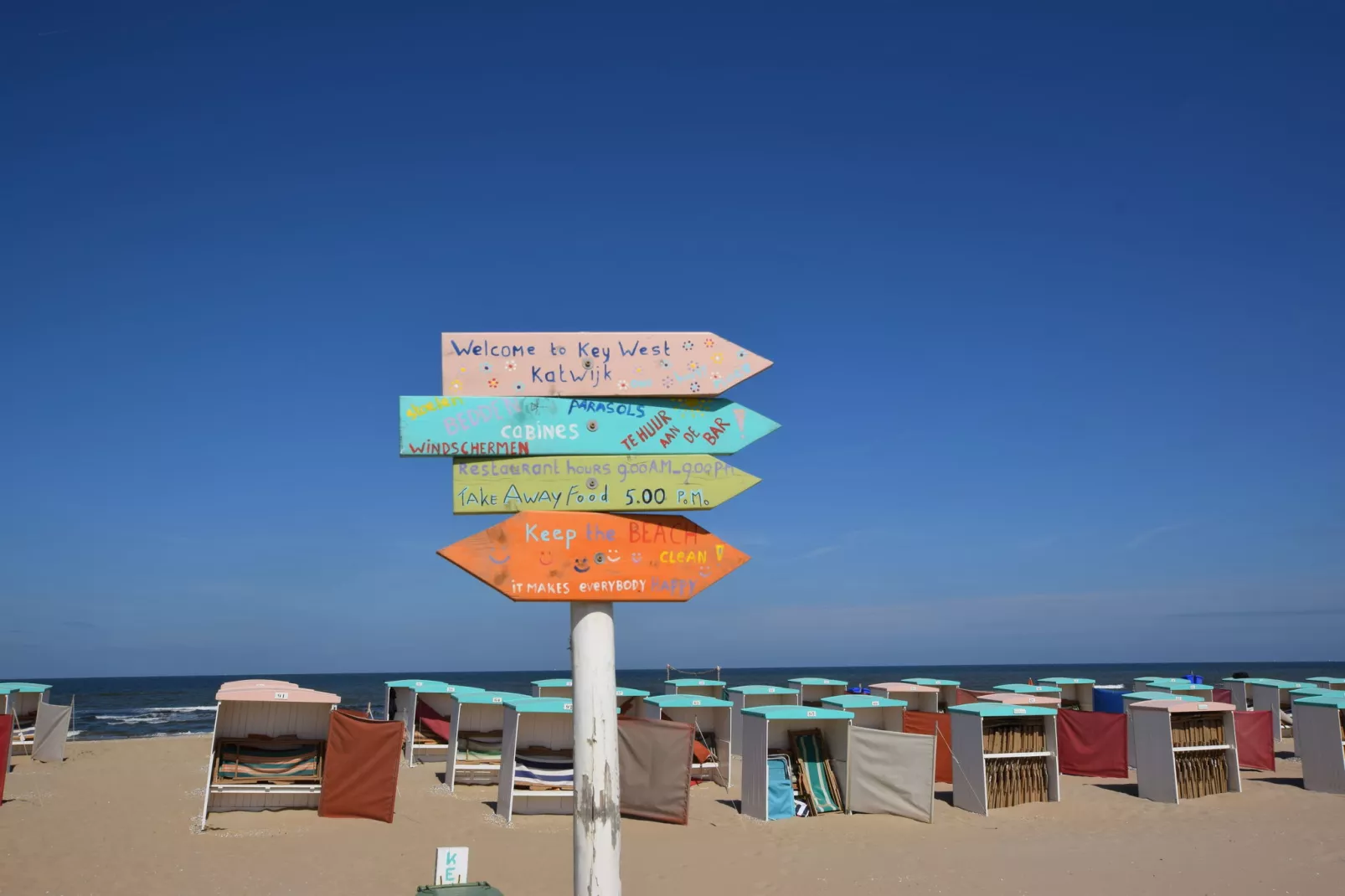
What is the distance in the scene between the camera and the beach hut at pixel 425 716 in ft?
64.6

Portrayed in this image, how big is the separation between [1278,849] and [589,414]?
11002 millimetres

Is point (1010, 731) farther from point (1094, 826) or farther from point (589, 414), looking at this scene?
point (589, 414)

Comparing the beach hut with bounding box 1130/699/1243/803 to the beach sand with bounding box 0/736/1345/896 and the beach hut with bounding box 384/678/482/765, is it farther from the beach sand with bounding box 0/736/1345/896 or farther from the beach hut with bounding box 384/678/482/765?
the beach hut with bounding box 384/678/482/765

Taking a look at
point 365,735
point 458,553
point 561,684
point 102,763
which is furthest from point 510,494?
point 102,763

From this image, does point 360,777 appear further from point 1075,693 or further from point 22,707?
point 1075,693

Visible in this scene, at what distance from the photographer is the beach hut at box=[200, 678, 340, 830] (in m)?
13.6

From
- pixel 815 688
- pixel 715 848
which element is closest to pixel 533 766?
pixel 715 848

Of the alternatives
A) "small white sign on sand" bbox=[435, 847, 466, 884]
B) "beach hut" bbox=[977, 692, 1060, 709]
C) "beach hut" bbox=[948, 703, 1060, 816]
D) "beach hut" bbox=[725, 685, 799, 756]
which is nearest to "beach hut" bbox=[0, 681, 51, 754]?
"beach hut" bbox=[725, 685, 799, 756]

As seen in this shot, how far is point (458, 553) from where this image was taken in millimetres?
5234

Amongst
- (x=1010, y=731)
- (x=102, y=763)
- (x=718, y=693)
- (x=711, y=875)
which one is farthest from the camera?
(x=718, y=693)

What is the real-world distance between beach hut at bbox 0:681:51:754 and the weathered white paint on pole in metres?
19.3

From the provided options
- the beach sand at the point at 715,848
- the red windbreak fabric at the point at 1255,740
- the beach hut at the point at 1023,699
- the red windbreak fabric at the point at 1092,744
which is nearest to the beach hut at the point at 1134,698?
the red windbreak fabric at the point at 1255,740

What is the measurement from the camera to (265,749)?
1397 centimetres

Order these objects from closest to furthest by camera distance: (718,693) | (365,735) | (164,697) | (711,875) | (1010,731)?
1. (711,875)
2. (365,735)
3. (1010,731)
4. (718,693)
5. (164,697)
